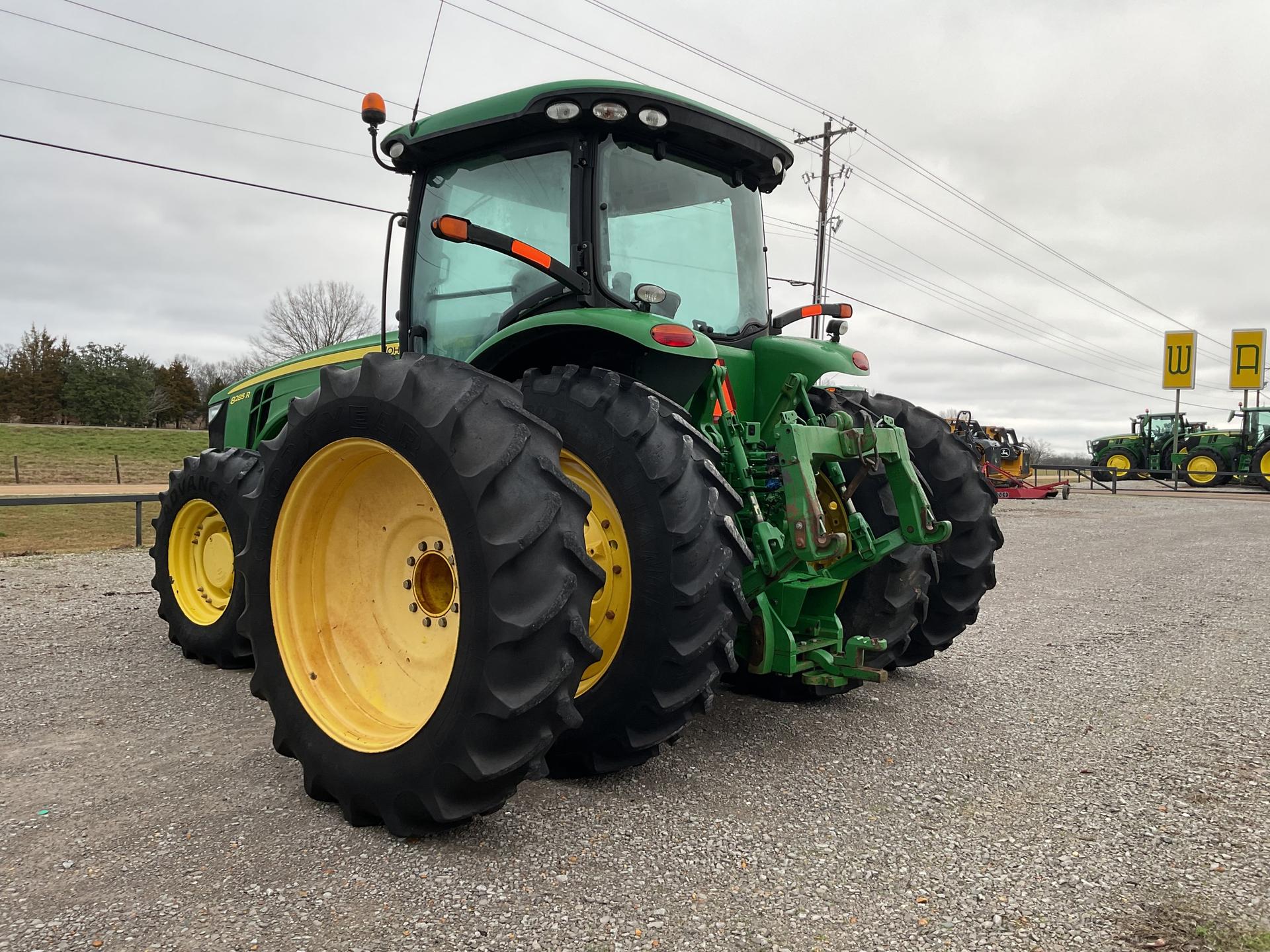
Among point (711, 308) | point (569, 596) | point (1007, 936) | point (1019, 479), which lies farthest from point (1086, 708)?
point (1019, 479)

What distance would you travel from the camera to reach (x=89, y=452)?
32.7m

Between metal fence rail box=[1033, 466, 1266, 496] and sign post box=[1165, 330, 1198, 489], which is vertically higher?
sign post box=[1165, 330, 1198, 489]

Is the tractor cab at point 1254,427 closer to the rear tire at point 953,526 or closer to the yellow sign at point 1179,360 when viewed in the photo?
the yellow sign at point 1179,360

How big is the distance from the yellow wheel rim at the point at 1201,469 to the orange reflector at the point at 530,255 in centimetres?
2731

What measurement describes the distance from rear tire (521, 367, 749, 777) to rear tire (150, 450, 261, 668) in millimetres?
2460

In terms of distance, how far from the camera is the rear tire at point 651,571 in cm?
282

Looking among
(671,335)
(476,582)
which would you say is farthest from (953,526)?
(476,582)

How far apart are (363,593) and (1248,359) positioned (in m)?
26.9

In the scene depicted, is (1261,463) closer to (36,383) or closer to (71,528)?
(71,528)

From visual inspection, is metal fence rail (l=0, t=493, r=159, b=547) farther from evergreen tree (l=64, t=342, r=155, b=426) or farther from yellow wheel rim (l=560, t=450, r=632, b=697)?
evergreen tree (l=64, t=342, r=155, b=426)

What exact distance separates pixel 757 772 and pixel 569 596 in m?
1.30

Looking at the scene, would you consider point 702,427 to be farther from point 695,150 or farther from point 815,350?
point 695,150

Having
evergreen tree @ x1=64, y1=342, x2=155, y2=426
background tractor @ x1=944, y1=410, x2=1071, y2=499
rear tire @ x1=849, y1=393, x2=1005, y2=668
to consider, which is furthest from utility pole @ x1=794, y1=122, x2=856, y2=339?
evergreen tree @ x1=64, y1=342, x2=155, y2=426

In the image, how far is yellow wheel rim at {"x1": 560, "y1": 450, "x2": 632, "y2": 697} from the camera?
2.98m
